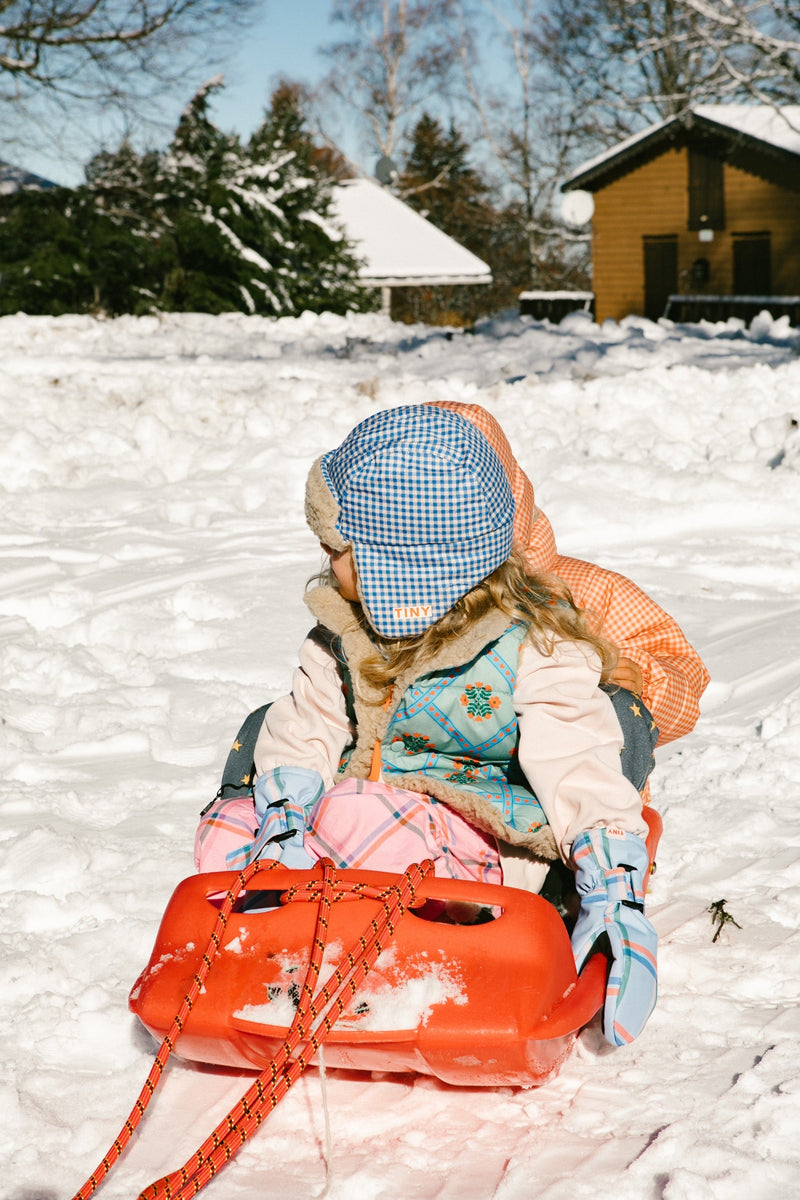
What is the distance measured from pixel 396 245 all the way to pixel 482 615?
23.6 m

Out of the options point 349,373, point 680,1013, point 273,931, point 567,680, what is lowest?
point 680,1013

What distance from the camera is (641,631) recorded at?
2506 mm

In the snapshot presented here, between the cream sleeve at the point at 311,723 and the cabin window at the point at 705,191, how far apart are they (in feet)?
75.8

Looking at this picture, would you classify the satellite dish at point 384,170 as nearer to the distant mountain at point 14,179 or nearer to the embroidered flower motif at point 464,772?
the distant mountain at point 14,179

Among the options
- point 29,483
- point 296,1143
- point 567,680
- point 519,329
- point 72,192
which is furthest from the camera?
point 72,192

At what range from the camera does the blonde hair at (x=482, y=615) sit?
6.48ft

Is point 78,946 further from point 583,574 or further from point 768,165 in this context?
point 768,165

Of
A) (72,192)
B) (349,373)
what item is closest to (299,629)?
(349,373)

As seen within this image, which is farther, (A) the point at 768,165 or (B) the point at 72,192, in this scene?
(A) the point at 768,165

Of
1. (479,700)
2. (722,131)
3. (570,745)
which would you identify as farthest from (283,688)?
(722,131)

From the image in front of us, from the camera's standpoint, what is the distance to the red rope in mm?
1447

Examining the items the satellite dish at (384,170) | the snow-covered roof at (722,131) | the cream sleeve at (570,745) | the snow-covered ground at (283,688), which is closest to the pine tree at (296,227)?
the snow-covered ground at (283,688)

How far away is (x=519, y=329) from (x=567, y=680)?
8.59 m

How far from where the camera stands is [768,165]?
22.8 meters
